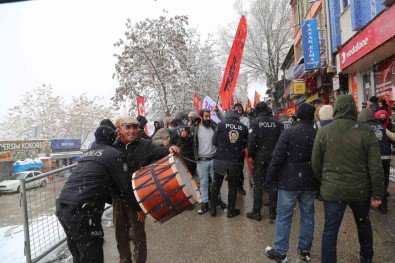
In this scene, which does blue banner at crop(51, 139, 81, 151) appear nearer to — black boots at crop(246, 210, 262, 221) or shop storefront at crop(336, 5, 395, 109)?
shop storefront at crop(336, 5, 395, 109)

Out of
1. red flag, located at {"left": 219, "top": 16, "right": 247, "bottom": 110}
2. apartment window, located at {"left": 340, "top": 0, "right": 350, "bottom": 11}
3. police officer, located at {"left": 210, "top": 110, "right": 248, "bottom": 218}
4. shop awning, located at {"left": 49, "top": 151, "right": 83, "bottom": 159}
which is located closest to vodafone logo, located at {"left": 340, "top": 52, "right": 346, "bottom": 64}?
apartment window, located at {"left": 340, "top": 0, "right": 350, "bottom": 11}

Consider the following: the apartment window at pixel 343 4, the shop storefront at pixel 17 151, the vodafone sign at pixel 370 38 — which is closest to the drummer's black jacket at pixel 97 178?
the vodafone sign at pixel 370 38

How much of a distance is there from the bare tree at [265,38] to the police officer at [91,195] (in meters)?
28.5

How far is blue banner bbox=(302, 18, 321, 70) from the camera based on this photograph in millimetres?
15508

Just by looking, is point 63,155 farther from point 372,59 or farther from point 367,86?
point 372,59

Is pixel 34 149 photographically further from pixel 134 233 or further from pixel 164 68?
pixel 134 233

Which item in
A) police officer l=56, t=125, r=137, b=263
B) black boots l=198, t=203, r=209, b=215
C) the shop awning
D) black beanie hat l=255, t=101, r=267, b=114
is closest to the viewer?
police officer l=56, t=125, r=137, b=263

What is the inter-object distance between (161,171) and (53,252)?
2513mm

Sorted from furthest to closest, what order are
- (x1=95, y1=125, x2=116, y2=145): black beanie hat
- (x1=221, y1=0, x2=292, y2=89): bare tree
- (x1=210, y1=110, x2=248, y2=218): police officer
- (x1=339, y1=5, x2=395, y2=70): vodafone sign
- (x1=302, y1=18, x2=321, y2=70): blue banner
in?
(x1=221, y1=0, x2=292, y2=89): bare tree < (x1=302, y1=18, x2=321, y2=70): blue banner < (x1=339, y1=5, x2=395, y2=70): vodafone sign < (x1=210, y1=110, x2=248, y2=218): police officer < (x1=95, y1=125, x2=116, y2=145): black beanie hat

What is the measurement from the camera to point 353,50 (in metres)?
11.4

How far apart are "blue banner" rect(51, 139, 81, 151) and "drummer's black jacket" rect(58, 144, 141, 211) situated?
39785mm

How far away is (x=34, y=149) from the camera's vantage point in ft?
128

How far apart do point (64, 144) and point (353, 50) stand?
37461mm

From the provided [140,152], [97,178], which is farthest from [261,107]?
[97,178]
